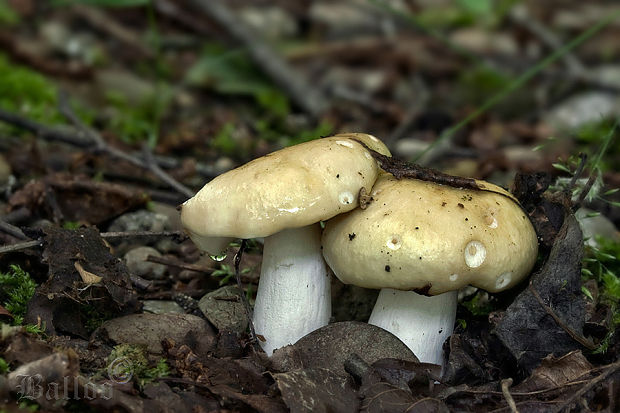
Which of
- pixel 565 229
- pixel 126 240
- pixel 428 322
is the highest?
pixel 565 229

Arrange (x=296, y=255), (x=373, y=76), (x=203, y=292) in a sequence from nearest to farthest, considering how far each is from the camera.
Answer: (x=296, y=255) < (x=203, y=292) < (x=373, y=76)

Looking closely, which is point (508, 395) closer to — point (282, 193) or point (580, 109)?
point (282, 193)

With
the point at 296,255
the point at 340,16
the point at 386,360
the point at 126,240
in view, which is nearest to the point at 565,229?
the point at 386,360

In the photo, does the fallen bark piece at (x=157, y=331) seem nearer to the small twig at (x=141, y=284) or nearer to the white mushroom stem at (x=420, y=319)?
the small twig at (x=141, y=284)

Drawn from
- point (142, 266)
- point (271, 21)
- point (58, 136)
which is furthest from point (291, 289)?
point (271, 21)

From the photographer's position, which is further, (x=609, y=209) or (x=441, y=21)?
(x=441, y=21)

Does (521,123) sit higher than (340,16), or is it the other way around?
(340,16)

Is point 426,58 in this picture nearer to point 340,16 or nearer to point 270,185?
point 340,16
